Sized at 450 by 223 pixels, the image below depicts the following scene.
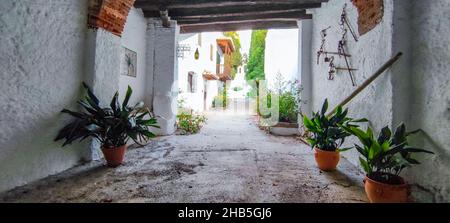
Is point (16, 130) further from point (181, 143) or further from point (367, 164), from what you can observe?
point (367, 164)

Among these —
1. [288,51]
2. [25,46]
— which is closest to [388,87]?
[25,46]

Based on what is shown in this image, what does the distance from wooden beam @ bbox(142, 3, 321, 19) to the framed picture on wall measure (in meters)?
1.07

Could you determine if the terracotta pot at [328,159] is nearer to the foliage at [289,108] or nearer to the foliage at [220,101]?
the foliage at [289,108]

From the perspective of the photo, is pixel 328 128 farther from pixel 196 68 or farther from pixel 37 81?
pixel 196 68

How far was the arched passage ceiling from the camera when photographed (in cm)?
459

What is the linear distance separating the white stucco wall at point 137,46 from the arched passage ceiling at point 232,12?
0.88 feet

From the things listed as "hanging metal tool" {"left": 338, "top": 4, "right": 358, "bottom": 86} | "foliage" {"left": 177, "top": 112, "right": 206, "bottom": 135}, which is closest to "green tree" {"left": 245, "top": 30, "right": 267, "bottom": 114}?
"foliage" {"left": 177, "top": 112, "right": 206, "bottom": 135}

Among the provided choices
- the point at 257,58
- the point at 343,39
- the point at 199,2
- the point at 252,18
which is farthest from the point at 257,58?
the point at 343,39

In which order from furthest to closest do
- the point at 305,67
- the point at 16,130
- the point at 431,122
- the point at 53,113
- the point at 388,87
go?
the point at 305,67
the point at 53,113
the point at 388,87
the point at 16,130
the point at 431,122

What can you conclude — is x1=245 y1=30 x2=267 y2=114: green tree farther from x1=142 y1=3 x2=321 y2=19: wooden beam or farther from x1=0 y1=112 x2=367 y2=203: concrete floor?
x1=0 y1=112 x2=367 y2=203: concrete floor

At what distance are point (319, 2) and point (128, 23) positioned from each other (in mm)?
3814

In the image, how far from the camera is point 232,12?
16.4ft
